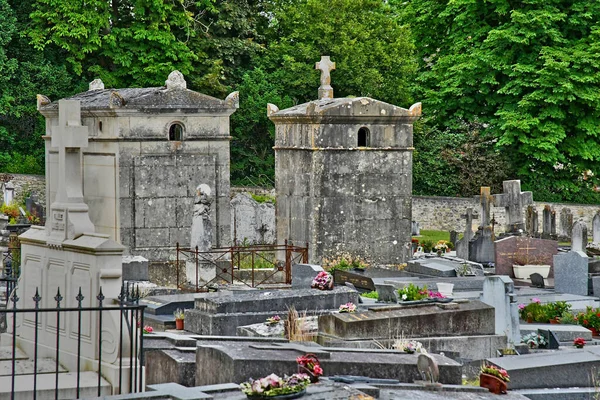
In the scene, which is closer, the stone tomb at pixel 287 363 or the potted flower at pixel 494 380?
the stone tomb at pixel 287 363

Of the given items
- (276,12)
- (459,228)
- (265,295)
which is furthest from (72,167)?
(276,12)

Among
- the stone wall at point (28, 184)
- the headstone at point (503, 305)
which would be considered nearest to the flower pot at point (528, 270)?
the headstone at point (503, 305)

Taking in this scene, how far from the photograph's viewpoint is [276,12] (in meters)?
41.7

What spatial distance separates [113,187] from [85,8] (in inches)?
593

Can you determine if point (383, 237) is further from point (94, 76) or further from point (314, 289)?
point (94, 76)

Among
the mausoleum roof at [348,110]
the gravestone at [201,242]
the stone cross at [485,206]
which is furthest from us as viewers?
the stone cross at [485,206]

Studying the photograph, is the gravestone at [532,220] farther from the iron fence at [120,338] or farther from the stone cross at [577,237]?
the iron fence at [120,338]

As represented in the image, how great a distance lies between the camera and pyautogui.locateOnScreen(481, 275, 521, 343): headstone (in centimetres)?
1675

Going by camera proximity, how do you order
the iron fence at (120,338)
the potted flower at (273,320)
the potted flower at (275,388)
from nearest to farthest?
the potted flower at (275,388), the iron fence at (120,338), the potted flower at (273,320)

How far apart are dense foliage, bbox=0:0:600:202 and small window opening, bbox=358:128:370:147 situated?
45.1ft

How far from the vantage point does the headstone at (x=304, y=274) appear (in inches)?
773

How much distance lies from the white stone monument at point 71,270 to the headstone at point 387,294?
6.36 meters

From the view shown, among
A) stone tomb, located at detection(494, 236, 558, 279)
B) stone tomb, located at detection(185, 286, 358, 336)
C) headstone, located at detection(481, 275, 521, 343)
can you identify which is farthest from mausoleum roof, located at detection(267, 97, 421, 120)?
headstone, located at detection(481, 275, 521, 343)

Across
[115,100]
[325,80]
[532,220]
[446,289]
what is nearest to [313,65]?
[532,220]
